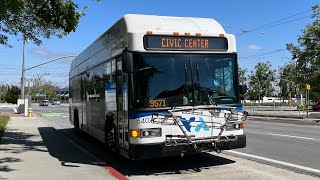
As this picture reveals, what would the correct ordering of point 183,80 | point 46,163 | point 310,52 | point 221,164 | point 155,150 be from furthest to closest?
1. point 310,52
2. point 46,163
3. point 221,164
4. point 183,80
5. point 155,150

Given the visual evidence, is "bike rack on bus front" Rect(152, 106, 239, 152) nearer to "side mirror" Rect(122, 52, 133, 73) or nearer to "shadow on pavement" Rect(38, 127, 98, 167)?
"side mirror" Rect(122, 52, 133, 73)

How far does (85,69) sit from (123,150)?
614cm

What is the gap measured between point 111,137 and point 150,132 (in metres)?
2.40

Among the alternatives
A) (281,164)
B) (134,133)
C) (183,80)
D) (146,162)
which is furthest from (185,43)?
(281,164)

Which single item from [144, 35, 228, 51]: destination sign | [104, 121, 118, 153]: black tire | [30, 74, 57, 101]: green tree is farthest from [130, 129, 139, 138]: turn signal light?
[30, 74, 57, 101]: green tree

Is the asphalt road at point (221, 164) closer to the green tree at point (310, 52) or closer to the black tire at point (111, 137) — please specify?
the black tire at point (111, 137)

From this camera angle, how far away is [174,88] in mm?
8812

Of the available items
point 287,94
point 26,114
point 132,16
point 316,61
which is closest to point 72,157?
point 132,16

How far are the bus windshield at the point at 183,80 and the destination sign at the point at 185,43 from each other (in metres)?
0.17

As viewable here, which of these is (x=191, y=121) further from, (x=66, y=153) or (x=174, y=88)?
(x=66, y=153)

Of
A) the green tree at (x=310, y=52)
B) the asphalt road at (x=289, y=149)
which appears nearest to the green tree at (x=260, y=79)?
the green tree at (x=310, y=52)

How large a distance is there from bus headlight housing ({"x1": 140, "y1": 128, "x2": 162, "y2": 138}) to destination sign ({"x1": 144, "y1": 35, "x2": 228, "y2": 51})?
1.70 meters

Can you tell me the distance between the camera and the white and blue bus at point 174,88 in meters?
8.59

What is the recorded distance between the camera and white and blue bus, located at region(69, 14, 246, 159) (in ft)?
28.2
